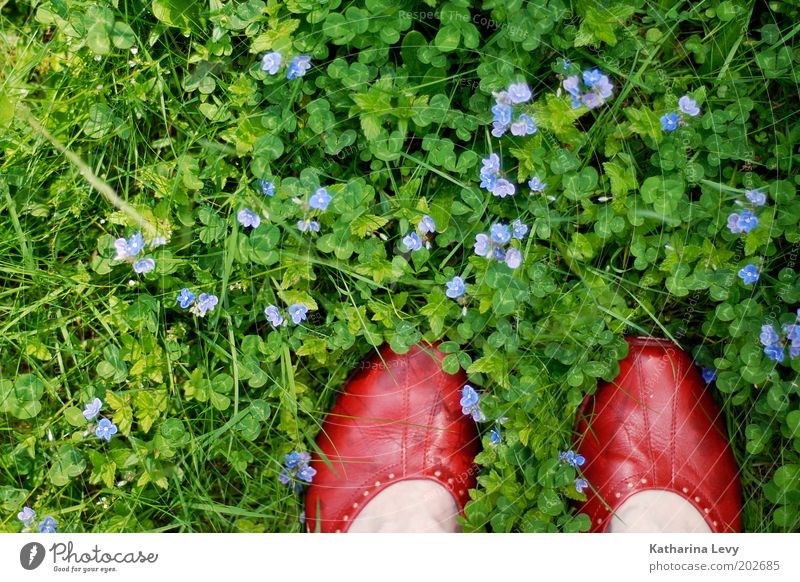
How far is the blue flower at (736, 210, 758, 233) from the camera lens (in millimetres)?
1801

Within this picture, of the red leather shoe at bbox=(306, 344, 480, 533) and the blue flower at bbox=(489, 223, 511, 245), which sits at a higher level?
the blue flower at bbox=(489, 223, 511, 245)

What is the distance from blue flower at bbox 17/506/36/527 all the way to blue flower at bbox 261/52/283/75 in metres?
1.33

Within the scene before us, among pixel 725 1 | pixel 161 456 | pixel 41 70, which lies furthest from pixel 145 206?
pixel 725 1

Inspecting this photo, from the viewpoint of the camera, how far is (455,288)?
5.96 feet

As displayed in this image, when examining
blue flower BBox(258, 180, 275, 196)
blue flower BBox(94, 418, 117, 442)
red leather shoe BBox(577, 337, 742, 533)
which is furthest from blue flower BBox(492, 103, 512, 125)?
blue flower BBox(94, 418, 117, 442)

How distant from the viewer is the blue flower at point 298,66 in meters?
1.79

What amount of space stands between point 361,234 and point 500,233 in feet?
1.17

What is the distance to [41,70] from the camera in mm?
2055

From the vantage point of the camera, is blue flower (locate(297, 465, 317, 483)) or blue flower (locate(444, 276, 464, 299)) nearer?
blue flower (locate(444, 276, 464, 299))

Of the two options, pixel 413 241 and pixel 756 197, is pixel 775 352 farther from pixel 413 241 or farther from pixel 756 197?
pixel 413 241

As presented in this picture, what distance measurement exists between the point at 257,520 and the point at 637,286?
1237 mm

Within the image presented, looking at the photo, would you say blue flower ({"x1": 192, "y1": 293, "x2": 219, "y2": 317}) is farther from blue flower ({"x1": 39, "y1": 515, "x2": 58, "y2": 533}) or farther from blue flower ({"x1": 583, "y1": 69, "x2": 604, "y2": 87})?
blue flower ({"x1": 583, "y1": 69, "x2": 604, "y2": 87})
